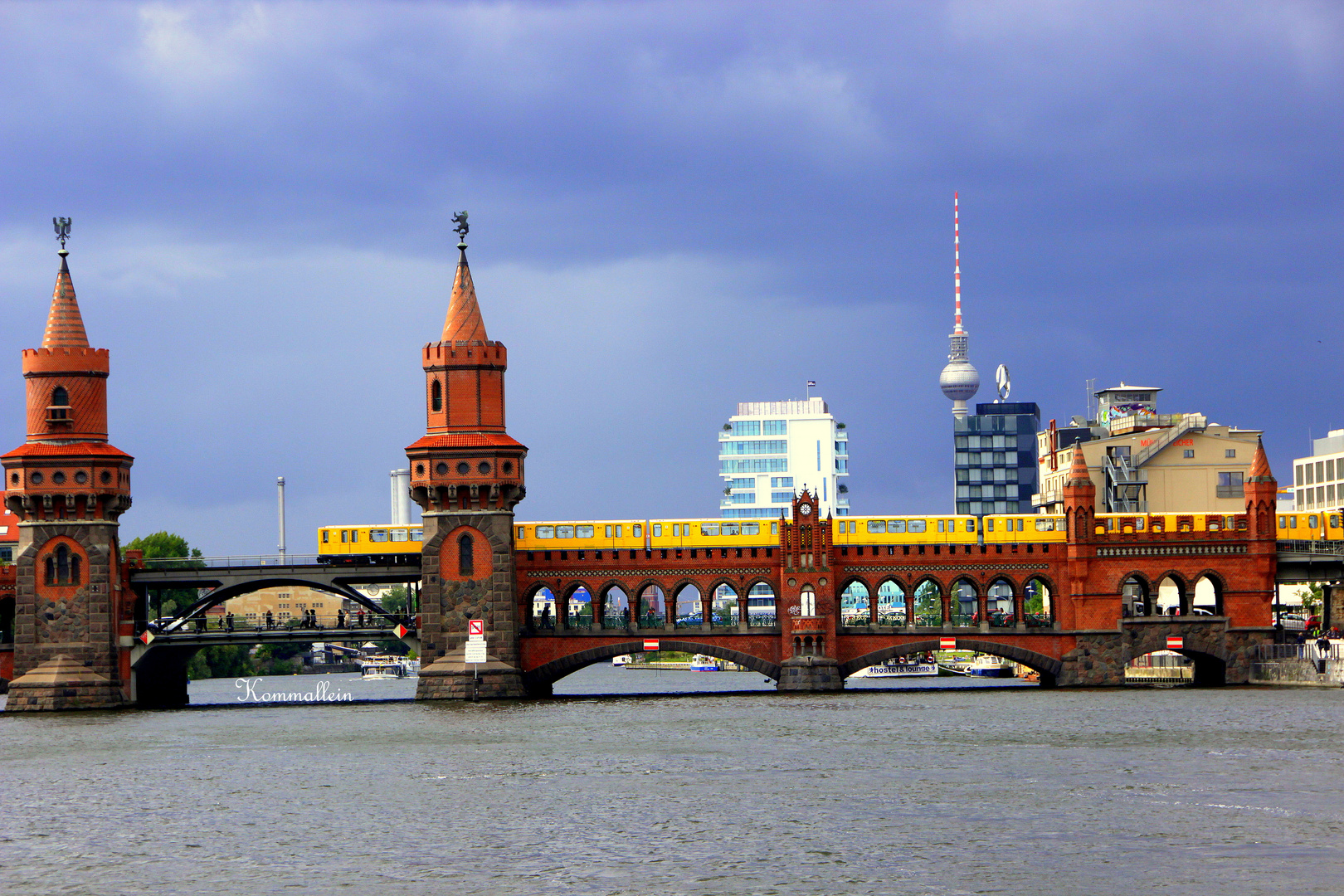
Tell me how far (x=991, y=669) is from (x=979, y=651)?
56.9 meters

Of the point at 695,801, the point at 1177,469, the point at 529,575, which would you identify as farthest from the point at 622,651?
the point at 1177,469

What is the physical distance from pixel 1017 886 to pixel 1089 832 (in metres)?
8.34

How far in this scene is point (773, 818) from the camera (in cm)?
6469

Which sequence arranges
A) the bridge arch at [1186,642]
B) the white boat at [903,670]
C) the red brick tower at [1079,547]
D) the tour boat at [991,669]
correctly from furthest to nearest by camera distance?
the white boat at [903,670] → the tour boat at [991,669] → the red brick tower at [1079,547] → the bridge arch at [1186,642]

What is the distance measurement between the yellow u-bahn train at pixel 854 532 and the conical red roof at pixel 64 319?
58.6ft

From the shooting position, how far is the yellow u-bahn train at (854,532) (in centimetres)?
12119

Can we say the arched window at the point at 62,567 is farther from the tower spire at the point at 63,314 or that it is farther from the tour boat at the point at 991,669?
the tour boat at the point at 991,669

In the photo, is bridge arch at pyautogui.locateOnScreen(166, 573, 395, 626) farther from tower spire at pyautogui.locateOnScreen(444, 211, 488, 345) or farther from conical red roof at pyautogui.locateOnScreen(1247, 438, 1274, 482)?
conical red roof at pyautogui.locateOnScreen(1247, 438, 1274, 482)

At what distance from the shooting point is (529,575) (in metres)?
121

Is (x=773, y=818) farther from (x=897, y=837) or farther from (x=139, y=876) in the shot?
(x=139, y=876)

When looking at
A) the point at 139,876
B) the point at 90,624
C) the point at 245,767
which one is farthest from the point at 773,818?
the point at 90,624

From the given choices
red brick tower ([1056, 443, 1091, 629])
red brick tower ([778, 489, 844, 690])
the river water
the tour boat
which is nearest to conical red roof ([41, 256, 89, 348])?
the river water

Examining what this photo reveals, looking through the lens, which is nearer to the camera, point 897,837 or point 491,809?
point 897,837

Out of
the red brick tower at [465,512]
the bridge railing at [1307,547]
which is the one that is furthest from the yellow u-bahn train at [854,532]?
the red brick tower at [465,512]
